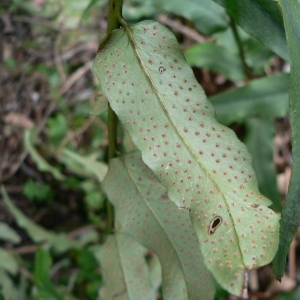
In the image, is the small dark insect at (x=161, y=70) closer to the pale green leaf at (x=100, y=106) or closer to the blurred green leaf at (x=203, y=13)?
the pale green leaf at (x=100, y=106)

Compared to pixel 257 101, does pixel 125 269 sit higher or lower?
lower

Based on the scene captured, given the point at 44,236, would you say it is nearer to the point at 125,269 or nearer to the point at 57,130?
the point at 57,130

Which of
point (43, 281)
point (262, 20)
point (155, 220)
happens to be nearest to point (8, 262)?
point (43, 281)

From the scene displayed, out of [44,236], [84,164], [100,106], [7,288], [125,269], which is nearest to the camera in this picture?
[100,106]

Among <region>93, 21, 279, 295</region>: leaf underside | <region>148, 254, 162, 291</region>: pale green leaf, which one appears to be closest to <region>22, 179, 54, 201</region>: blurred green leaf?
<region>148, 254, 162, 291</region>: pale green leaf

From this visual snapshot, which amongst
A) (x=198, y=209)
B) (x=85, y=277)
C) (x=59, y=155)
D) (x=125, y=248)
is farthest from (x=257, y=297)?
(x=198, y=209)

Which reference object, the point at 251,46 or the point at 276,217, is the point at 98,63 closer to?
the point at 276,217
